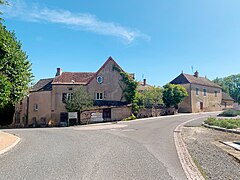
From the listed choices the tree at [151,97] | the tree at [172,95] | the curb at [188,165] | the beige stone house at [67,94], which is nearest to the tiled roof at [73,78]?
the beige stone house at [67,94]

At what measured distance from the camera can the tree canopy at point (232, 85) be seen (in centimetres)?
7323

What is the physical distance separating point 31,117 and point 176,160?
1239 inches

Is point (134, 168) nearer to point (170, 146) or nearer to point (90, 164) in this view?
point (90, 164)

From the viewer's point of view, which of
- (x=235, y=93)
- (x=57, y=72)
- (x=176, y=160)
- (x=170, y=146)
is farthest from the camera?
(x=235, y=93)

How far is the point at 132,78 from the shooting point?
3356 centimetres

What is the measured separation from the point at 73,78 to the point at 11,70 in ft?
78.2

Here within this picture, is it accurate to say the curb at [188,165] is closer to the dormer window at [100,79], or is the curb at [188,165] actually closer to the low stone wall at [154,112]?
the low stone wall at [154,112]

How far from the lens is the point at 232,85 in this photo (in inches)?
2980

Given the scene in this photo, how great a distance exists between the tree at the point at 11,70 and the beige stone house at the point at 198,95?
34.4 m

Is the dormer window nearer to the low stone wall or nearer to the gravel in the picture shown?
the low stone wall

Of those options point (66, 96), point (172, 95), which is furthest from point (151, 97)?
point (66, 96)

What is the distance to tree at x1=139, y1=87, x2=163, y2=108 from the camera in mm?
32784

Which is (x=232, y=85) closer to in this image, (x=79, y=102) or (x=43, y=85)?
(x=79, y=102)

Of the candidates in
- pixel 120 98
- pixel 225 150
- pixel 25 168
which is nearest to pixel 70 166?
pixel 25 168
